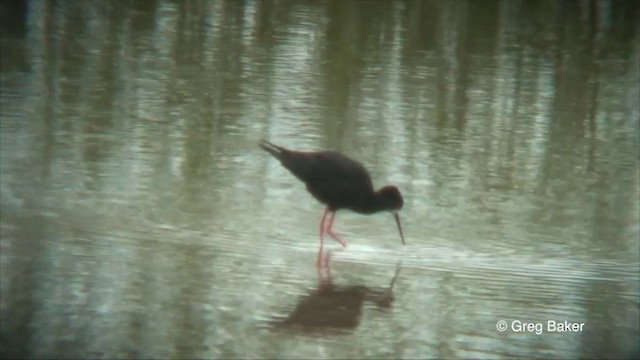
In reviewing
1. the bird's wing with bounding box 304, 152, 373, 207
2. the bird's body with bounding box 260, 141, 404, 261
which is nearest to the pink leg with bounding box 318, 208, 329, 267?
the bird's body with bounding box 260, 141, 404, 261

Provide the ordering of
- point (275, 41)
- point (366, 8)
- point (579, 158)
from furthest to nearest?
point (366, 8), point (275, 41), point (579, 158)

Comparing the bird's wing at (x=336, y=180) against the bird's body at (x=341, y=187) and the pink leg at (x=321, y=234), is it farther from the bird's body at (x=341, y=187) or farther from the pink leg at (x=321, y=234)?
the pink leg at (x=321, y=234)

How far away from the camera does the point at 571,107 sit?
570 inches

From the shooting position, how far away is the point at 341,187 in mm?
9609

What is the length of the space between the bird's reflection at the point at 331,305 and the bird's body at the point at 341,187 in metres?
0.87

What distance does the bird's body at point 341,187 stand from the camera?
9.60 m

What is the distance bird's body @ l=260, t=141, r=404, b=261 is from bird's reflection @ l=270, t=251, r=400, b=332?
2.86 feet

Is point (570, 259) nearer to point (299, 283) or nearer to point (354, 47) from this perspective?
point (299, 283)

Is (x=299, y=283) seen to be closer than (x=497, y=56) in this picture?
Yes

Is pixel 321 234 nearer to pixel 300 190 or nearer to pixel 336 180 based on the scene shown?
pixel 336 180

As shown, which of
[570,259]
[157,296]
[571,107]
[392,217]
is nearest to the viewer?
[157,296]

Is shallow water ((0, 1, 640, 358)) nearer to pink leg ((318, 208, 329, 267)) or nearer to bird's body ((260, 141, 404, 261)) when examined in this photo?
pink leg ((318, 208, 329, 267))

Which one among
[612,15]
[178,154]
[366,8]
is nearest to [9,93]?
[178,154]

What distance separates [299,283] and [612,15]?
14560 millimetres
